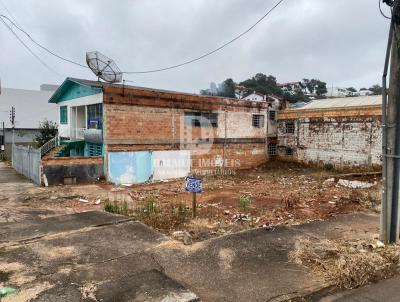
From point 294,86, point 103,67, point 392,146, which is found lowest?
point 392,146

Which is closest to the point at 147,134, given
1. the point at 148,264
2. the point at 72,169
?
the point at 72,169

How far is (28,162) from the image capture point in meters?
15.8

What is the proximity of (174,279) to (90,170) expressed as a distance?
37.5ft

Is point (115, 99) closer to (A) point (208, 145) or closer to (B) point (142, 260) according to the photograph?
(A) point (208, 145)

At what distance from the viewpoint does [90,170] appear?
579 inches

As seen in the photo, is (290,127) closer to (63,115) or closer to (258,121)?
(258,121)

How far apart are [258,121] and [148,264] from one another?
18.1 metres

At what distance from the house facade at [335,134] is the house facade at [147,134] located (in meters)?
2.04

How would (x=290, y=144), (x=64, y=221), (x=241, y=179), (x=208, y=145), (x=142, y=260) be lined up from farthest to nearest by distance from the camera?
(x=290, y=144), (x=208, y=145), (x=241, y=179), (x=64, y=221), (x=142, y=260)

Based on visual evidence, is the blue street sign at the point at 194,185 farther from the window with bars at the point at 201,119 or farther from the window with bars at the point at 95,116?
the window with bars at the point at 201,119

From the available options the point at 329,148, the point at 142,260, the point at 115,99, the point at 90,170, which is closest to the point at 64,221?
the point at 142,260

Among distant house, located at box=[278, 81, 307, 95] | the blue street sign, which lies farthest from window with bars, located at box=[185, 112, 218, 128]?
distant house, located at box=[278, 81, 307, 95]

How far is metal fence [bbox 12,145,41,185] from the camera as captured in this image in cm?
1401

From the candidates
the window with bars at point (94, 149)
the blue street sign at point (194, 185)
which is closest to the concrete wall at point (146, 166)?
the window with bars at point (94, 149)
